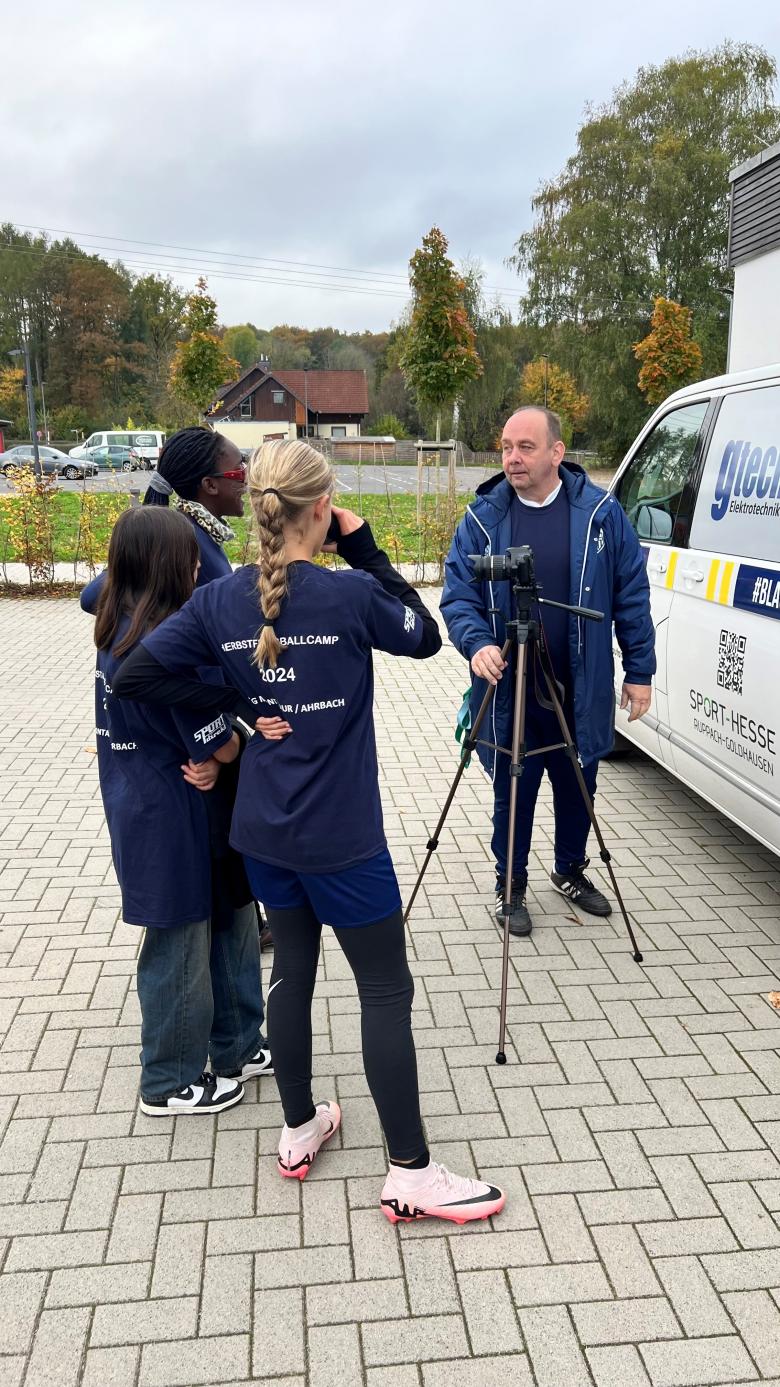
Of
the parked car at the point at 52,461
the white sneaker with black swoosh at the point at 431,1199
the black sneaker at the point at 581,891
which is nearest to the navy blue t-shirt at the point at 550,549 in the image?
the black sneaker at the point at 581,891

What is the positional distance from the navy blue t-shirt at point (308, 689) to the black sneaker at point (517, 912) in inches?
74.7

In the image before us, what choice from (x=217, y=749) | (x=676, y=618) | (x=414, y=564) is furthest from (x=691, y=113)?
(x=217, y=749)

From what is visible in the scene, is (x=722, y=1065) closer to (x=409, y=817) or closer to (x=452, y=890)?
(x=452, y=890)

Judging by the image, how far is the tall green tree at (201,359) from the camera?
71.7 ft

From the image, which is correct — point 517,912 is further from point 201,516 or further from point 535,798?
point 201,516

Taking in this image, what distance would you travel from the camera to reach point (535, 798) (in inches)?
164

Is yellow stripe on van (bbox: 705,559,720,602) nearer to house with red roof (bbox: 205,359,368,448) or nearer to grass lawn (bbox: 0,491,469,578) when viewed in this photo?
grass lawn (bbox: 0,491,469,578)

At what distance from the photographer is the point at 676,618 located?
4.71 metres

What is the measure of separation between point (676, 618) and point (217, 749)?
275 centimetres

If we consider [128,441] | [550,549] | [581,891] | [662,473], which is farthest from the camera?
[128,441]

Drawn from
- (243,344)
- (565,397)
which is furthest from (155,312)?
(565,397)

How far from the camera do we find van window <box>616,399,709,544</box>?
4879 mm

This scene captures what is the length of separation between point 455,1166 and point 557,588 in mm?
2049

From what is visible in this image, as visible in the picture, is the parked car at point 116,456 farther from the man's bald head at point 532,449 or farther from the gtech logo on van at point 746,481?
the man's bald head at point 532,449
